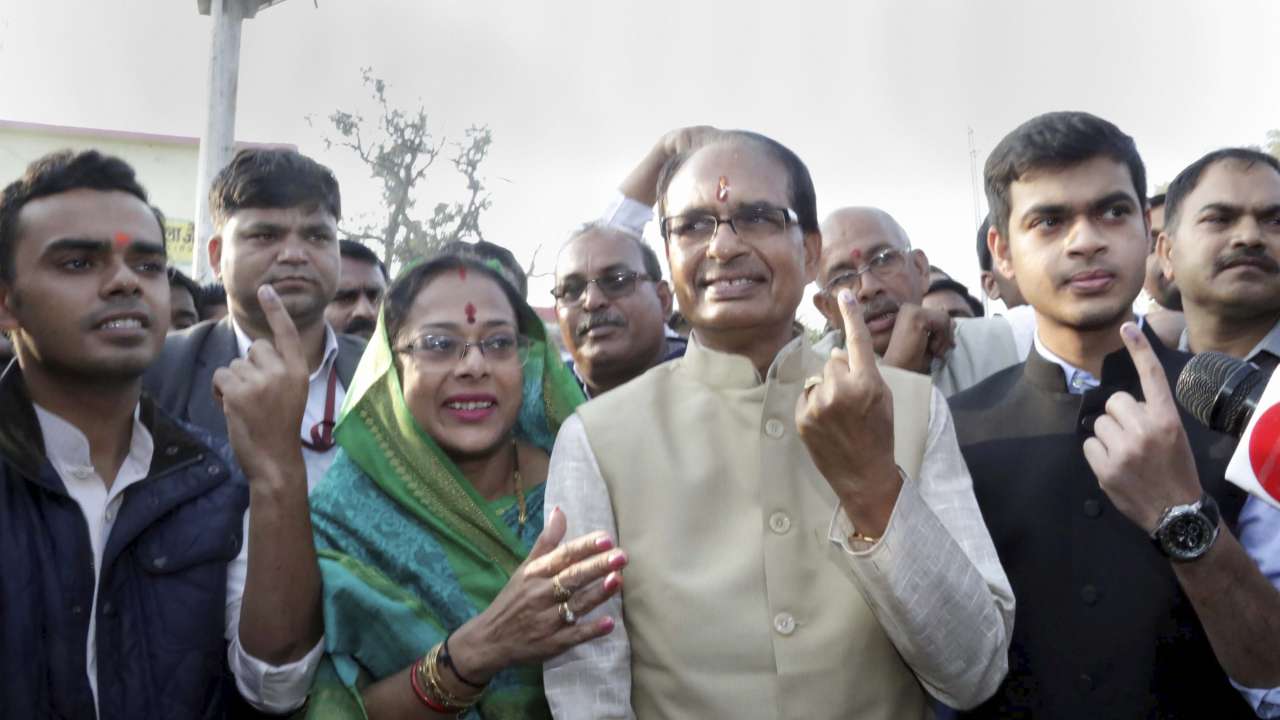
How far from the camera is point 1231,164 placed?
3.44m

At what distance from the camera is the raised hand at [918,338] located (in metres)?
3.50

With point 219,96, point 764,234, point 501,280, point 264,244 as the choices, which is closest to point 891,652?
point 764,234

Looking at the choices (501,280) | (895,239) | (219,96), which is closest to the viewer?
(501,280)

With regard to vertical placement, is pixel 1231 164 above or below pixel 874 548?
above

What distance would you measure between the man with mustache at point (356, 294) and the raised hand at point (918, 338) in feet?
8.31

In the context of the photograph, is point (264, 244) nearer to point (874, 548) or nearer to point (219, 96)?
point (874, 548)

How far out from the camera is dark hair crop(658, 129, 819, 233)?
242 centimetres

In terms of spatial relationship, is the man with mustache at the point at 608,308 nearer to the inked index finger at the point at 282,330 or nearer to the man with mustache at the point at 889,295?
the man with mustache at the point at 889,295

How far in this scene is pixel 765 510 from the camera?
2145mm

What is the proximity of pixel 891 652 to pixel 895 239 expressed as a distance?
2319 mm

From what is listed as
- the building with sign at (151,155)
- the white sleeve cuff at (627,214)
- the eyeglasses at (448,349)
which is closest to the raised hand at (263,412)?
the eyeglasses at (448,349)

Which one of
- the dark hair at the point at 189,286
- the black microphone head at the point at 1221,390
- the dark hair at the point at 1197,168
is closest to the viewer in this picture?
the black microphone head at the point at 1221,390

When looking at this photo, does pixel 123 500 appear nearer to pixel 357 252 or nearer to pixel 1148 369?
pixel 1148 369

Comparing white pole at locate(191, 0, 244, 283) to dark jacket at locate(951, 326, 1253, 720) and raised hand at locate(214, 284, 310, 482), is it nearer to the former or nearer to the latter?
raised hand at locate(214, 284, 310, 482)
